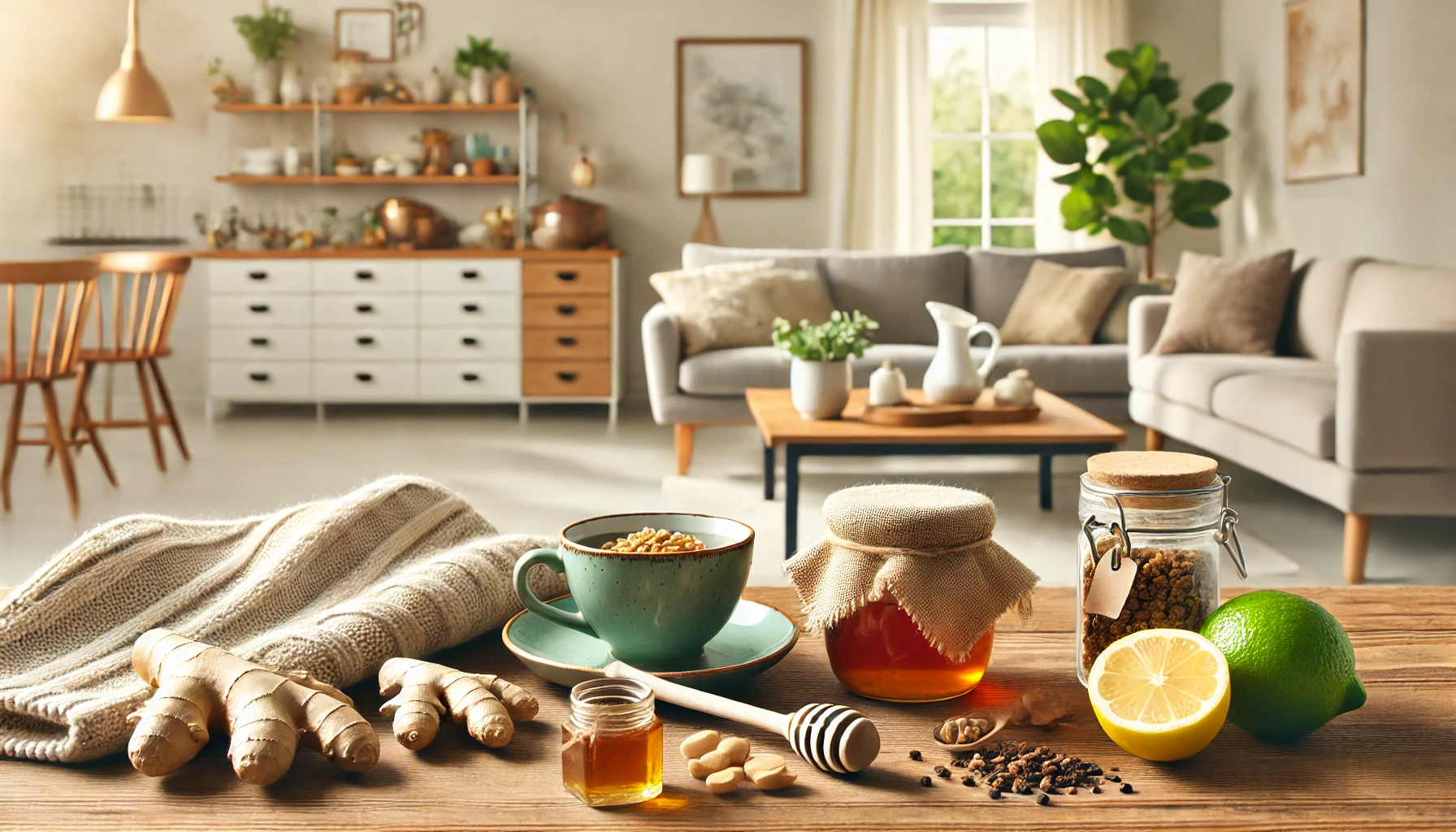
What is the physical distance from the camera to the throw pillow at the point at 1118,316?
16.6ft

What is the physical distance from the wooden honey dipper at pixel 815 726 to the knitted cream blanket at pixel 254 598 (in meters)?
0.20

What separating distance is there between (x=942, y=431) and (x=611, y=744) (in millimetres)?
2641

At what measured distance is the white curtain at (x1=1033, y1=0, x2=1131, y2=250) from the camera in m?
6.55

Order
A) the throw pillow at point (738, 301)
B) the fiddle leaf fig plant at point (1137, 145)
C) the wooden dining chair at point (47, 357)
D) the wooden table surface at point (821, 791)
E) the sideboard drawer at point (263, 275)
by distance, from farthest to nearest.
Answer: the sideboard drawer at point (263, 275), the fiddle leaf fig plant at point (1137, 145), the throw pillow at point (738, 301), the wooden dining chair at point (47, 357), the wooden table surface at point (821, 791)

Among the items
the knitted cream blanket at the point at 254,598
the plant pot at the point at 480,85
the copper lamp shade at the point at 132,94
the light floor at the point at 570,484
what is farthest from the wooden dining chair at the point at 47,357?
the knitted cream blanket at the point at 254,598

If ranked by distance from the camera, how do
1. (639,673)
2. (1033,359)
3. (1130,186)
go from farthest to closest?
1. (1130,186)
2. (1033,359)
3. (639,673)

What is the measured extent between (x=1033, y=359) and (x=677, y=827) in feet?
13.9

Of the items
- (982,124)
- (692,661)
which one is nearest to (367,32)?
(982,124)

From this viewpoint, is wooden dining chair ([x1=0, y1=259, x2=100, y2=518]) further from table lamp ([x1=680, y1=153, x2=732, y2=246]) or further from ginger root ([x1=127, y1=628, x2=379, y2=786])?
ginger root ([x1=127, y1=628, x2=379, y2=786])

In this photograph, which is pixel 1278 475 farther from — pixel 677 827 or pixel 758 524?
pixel 677 827

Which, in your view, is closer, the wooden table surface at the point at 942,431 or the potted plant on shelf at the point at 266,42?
the wooden table surface at the point at 942,431

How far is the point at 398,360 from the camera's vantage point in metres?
6.16

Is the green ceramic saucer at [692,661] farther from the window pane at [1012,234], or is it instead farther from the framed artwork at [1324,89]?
the window pane at [1012,234]

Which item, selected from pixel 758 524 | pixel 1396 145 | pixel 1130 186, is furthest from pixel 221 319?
pixel 1396 145
